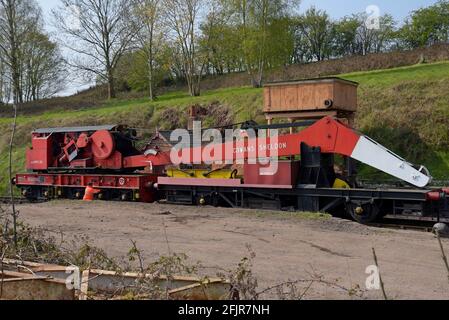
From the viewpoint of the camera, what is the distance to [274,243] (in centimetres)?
1006

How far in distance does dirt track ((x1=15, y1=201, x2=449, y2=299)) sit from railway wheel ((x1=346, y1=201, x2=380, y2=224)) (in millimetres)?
1019

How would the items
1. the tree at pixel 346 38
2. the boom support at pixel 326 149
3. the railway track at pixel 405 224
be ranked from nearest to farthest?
the railway track at pixel 405 224 < the boom support at pixel 326 149 < the tree at pixel 346 38

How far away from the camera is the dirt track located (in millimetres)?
7273

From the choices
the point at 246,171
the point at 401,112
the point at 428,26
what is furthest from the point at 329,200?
the point at 428,26

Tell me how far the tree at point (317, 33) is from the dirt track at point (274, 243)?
50.7 m

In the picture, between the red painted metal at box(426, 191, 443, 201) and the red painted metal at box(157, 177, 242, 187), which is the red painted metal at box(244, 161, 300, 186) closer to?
the red painted metal at box(157, 177, 242, 187)

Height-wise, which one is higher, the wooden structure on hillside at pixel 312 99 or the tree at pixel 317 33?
the tree at pixel 317 33

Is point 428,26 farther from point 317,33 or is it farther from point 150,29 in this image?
point 150,29

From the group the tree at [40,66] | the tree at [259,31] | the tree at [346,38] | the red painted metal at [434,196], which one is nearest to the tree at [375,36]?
the tree at [346,38]

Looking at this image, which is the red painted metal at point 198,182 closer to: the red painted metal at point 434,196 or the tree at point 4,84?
the red painted metal at point 434,196

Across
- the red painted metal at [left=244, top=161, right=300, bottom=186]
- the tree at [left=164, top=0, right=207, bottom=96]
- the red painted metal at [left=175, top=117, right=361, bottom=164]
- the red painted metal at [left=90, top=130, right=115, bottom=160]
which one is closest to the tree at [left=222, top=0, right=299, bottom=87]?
the tree at [left=164, top=0, right=207, bottom=96]

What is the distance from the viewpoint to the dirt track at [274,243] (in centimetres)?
727

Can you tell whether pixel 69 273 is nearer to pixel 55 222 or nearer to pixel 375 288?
pixel 375 288

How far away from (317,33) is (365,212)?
2101 inches
